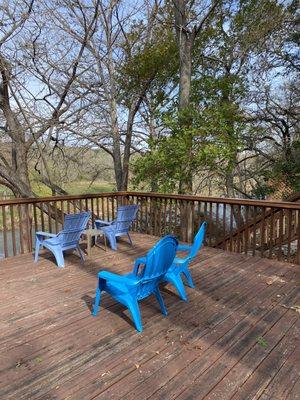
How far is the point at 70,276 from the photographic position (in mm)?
3684

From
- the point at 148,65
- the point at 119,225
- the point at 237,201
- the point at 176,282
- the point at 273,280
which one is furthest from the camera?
the point at 148,65

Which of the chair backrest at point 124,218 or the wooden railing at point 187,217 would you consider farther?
the chair backrest at point 124,218

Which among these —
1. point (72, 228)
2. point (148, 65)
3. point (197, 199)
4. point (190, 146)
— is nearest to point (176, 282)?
point (72, 228)

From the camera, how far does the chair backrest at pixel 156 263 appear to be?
2.39 meters

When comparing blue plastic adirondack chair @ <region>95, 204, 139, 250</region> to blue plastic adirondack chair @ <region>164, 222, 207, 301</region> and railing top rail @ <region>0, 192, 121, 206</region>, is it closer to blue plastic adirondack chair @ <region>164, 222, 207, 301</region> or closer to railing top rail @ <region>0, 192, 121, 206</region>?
railing top rail @ <region>0, 192, 121, 206</region>

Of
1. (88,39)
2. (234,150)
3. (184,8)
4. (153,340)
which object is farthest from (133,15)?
(153,340)

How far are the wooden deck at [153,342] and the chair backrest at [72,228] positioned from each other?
55 centimetres

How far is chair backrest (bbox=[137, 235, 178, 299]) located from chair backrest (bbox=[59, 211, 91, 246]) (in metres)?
1.76

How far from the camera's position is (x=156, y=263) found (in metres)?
2.44

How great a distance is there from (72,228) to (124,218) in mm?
1065

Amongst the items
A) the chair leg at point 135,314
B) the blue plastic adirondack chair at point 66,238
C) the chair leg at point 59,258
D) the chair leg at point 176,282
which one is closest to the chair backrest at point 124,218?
the blue plastic adirondack chair at point 66,238

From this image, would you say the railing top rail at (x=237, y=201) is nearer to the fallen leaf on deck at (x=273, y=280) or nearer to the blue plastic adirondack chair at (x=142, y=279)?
the fallen leaf on deck at (x=273, y=280)

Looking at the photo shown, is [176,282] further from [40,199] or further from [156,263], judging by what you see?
[40,199]

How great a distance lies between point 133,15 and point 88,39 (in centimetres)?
194
